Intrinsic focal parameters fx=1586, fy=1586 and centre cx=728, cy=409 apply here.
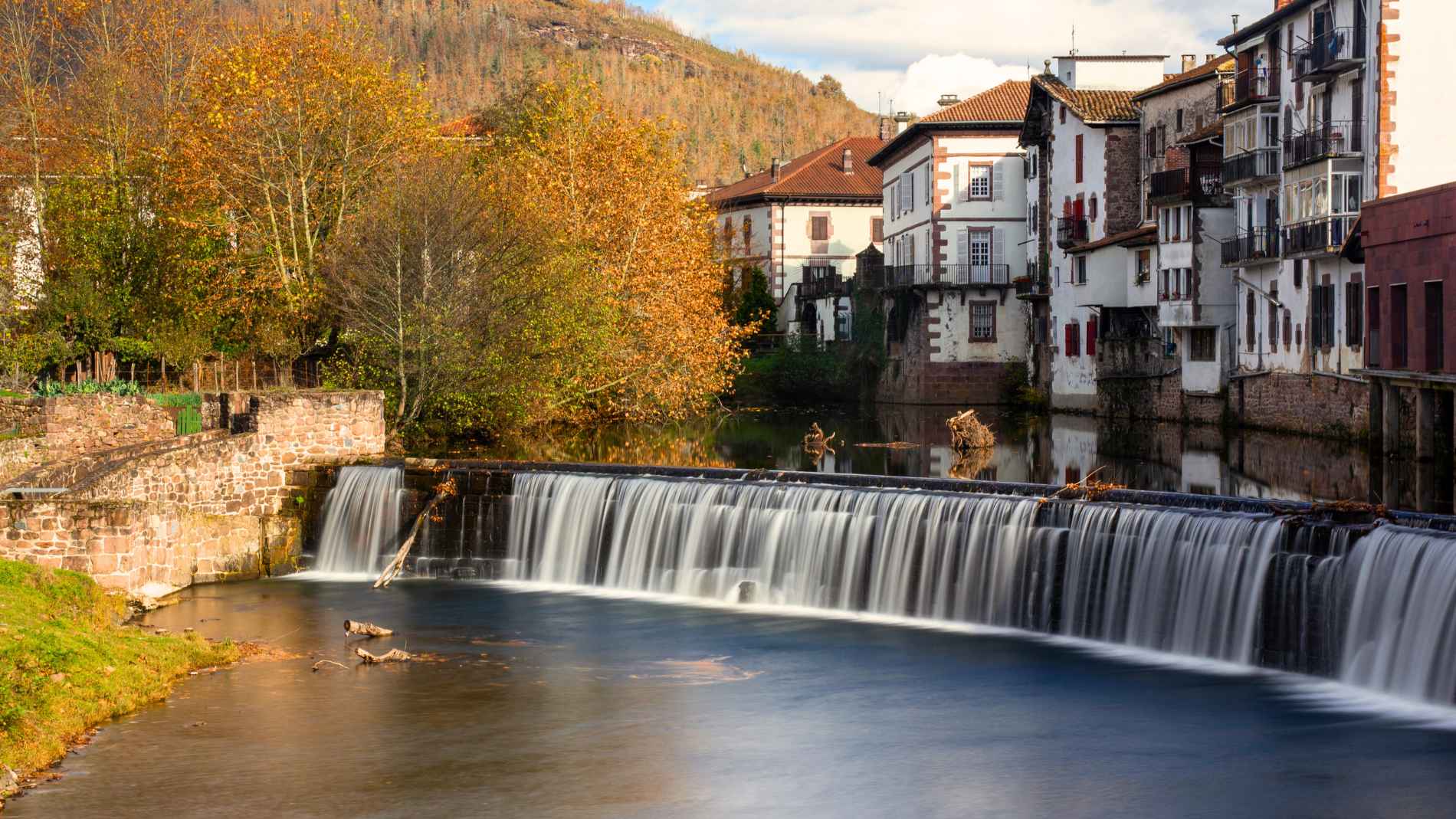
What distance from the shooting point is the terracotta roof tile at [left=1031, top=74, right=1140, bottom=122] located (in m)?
63.2

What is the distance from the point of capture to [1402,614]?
19062mm

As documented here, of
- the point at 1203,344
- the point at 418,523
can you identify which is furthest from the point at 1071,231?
the point at 418,523

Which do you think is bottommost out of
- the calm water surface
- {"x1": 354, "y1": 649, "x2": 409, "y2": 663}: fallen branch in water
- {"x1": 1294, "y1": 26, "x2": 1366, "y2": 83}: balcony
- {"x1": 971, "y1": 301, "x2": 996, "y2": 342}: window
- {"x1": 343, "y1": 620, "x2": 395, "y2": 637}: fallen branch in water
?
the calm water surface

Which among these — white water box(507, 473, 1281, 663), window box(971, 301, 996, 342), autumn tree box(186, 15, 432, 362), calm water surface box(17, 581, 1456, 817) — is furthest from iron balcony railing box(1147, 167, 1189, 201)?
calm water surface box(17, 581, 1456, 817)

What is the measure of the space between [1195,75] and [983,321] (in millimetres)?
17268

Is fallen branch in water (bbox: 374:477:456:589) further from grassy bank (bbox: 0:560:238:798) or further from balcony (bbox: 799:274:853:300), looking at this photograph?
balcony (bbox: 799:274:853:300)

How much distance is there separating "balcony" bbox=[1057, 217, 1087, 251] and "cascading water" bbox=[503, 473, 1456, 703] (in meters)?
38.8

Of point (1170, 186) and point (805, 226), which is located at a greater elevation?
point (805, 226)

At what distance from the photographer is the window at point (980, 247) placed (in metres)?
73.2

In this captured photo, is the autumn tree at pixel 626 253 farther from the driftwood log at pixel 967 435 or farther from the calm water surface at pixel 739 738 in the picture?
the calm water surface at pixel 739 738

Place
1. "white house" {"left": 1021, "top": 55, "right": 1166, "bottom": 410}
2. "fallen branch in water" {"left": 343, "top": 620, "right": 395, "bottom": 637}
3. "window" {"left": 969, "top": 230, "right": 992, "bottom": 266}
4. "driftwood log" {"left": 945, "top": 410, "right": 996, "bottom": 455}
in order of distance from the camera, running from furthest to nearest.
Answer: "window" {"left": 969, "top": 230, "right": 992, "bottom": 266}, "white house" {"left": 1021, "top": 55, "right": 1166, "bottom": 410}, "driftwood log" {"left": 945, "top": 410, "right": 996, "bottom": 455}, "fallen branch in water" {"left": 343, "top": 620, "right": 395, "bottom": 637}

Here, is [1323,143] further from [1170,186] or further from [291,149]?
[291,149]

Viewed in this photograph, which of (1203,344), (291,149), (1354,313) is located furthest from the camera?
(1203,344)

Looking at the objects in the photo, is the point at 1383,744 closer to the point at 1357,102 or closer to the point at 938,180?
the point at 1357,102
